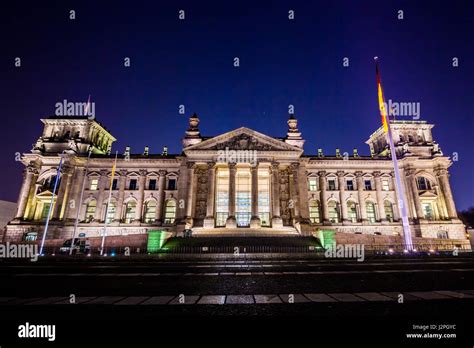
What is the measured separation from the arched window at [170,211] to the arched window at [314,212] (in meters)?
24.6

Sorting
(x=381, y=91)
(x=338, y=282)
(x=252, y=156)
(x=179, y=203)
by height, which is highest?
(x=381, y=91)

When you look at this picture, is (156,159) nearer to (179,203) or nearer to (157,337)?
(179,203)

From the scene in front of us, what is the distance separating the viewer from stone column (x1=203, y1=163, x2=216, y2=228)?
1437 inches

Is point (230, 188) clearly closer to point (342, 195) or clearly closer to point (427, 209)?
point (342, 195)

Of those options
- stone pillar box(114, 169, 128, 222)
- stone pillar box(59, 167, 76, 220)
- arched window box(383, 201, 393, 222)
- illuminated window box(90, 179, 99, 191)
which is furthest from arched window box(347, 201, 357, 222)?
stone pillar box(59, 167, 76, 220)

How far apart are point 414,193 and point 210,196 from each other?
35.0 m

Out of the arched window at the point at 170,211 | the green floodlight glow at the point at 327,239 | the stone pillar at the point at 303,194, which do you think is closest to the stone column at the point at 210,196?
the arched window at the point at 170,211

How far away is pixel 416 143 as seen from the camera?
48.5m

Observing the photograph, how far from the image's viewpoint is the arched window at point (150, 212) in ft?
141

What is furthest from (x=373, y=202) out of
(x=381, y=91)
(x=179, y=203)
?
(x=179, y=203)

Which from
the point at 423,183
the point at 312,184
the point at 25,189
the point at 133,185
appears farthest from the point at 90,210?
the point at 423,183

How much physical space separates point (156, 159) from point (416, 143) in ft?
168

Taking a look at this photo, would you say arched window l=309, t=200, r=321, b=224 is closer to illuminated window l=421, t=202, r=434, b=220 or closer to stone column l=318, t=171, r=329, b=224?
stone column l=318, t=171, r=329, b=224

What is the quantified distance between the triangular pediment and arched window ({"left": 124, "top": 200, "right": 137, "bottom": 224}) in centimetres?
1462
